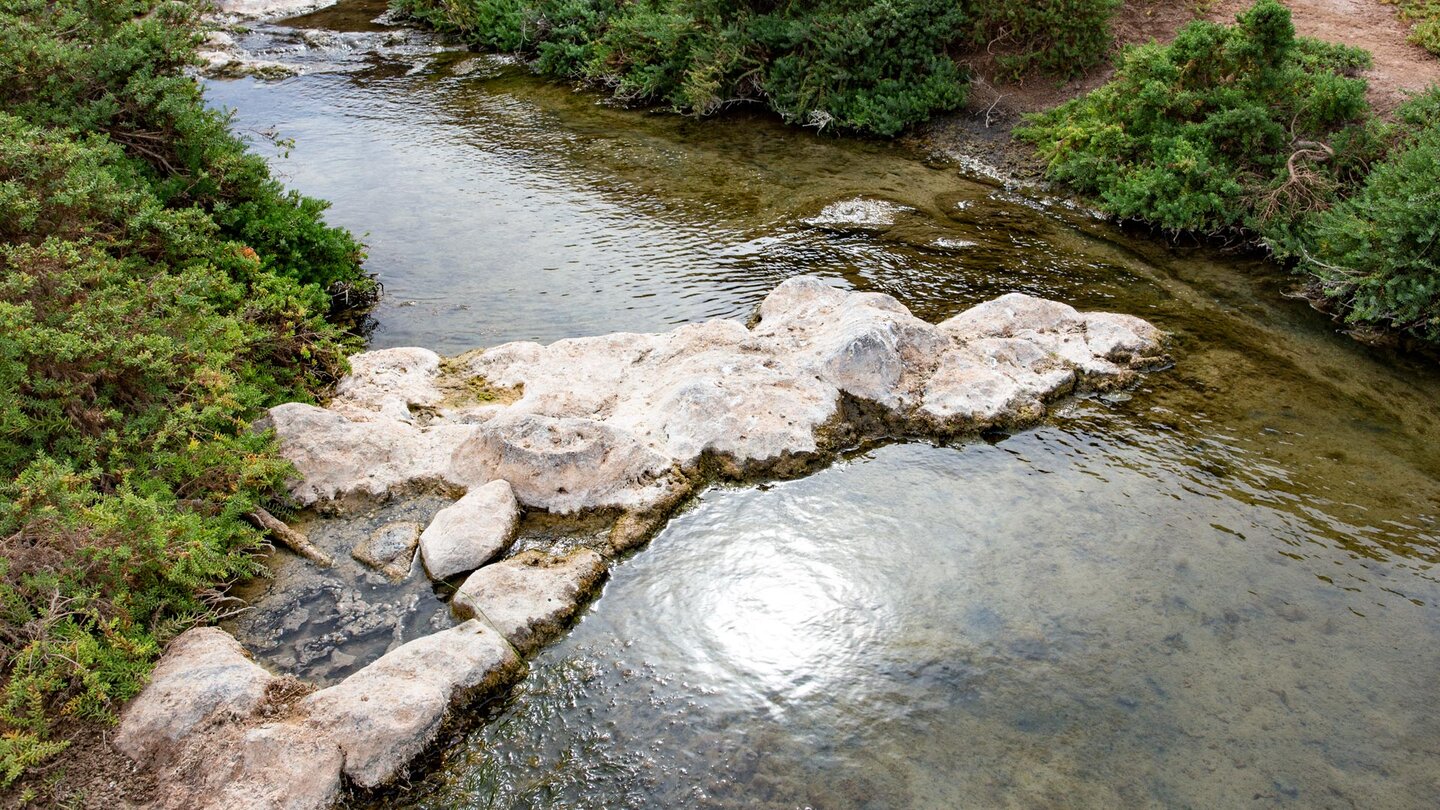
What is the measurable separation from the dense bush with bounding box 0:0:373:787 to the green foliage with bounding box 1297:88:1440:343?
11999mm

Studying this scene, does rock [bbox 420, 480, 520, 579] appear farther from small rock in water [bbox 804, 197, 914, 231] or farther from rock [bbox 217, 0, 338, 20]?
rock [bbox 217, 0, 338, 20]

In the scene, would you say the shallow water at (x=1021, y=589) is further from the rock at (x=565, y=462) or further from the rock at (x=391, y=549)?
the rock at (x=565, y=462)

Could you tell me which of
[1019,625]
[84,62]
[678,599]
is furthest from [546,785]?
[84,62]

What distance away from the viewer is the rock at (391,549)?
709cm

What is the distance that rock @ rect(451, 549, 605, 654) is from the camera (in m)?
6.44

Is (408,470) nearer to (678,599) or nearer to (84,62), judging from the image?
(678,599)

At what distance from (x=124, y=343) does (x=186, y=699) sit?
3.18 metres

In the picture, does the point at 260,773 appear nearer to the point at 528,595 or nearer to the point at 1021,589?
the point at 528,595

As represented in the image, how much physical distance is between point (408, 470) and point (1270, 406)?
8.74 m

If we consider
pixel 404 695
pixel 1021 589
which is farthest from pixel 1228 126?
pixel 404 695

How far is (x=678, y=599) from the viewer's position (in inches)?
276

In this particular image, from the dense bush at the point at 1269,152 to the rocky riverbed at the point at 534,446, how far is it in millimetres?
3082

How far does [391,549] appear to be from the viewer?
7223mm

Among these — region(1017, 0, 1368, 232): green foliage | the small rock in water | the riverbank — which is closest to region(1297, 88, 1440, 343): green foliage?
region(1017, 0, 1368, 232): green foliage
